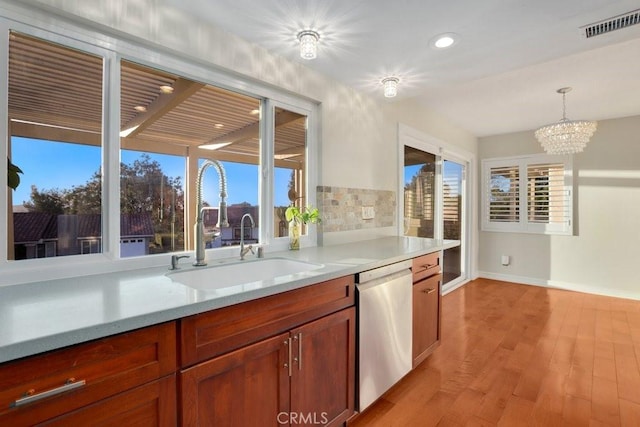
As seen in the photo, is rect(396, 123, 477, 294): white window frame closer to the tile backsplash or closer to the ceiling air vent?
the tile backsplash

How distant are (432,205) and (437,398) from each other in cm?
253

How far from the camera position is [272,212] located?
217 cm

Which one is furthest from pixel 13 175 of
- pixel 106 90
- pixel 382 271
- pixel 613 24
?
pixel 613 24

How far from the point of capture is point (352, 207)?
105 inches

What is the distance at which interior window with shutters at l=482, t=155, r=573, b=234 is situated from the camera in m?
4.44

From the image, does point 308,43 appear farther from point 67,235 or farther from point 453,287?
point 453,287

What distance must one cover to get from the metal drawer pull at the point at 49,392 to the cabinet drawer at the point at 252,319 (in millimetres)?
266

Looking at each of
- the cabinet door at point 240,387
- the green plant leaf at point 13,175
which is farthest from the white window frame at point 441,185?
the green plant leaf at point 13,175

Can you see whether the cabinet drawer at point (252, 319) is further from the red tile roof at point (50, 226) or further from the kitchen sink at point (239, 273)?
the red tile roof at point (50, 226)

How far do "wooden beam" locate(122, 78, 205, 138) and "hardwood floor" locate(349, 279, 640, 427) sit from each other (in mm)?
2021

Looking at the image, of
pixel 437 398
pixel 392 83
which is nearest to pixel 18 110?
pixel 392 83

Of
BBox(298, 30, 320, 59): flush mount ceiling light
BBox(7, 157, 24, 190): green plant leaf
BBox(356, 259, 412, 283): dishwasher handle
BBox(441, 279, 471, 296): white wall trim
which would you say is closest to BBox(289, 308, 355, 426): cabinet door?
BBox(356, 259, 412, 283): dishwasher handle

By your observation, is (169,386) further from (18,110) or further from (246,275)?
(18,110)

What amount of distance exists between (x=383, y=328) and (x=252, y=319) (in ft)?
3.07
